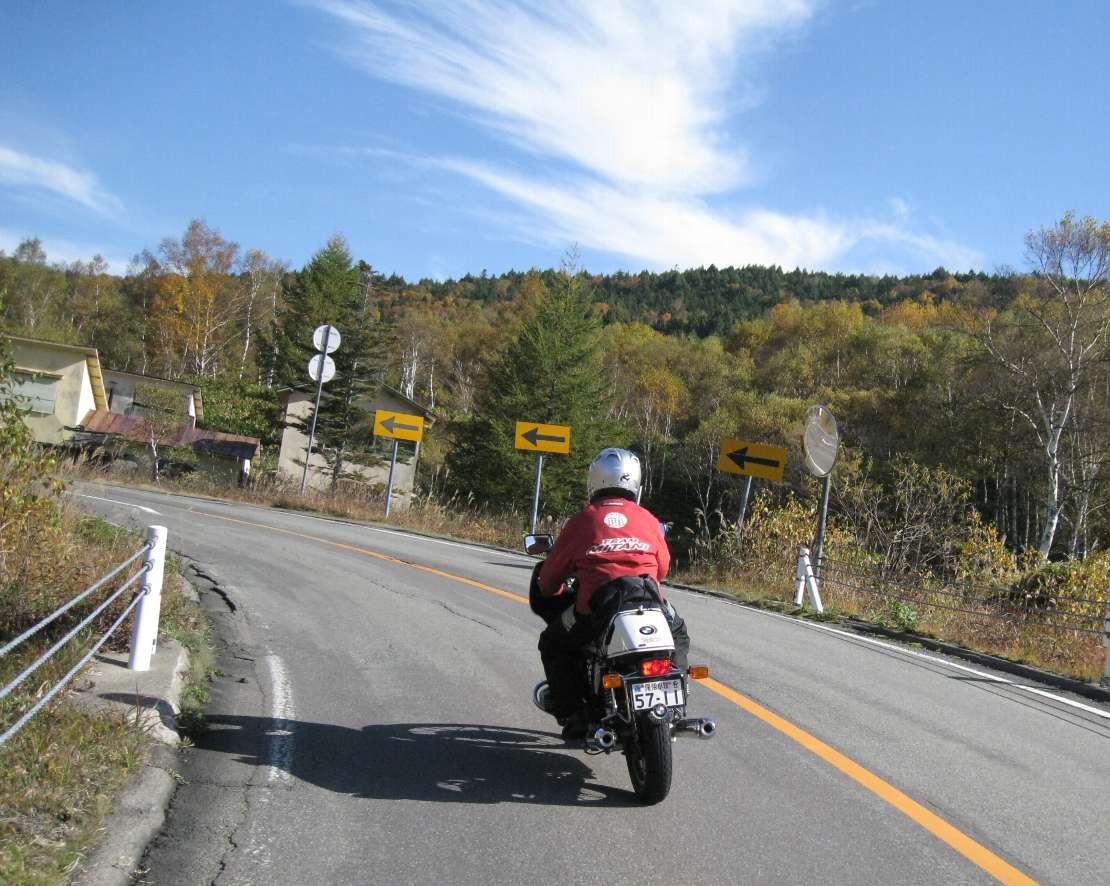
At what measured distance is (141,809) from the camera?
402 centimetres

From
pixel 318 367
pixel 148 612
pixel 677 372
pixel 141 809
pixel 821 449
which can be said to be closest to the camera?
pixel 141 809

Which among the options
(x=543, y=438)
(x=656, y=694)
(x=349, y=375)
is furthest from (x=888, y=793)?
(x=349, y=375)

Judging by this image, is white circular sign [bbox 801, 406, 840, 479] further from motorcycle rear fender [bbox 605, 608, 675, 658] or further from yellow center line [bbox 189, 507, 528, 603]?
motorcycle rear fender [bbox 605, 608, 675, 658]

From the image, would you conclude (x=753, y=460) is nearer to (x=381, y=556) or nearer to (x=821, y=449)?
(x=821, y=449)

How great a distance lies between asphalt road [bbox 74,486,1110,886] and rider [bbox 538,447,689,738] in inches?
21.3

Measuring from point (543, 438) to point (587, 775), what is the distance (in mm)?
17484

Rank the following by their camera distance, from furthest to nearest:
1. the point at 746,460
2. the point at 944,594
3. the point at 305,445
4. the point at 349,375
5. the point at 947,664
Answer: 1. the point at 305,445
2. the point at 349,375
3. the point at 746,460
4. the point at 944,594
5. the point at 947,664

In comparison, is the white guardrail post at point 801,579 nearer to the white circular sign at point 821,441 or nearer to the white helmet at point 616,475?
the white circular sign at point 821,441

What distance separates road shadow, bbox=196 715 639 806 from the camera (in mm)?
4742

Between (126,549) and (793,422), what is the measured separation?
52924mm

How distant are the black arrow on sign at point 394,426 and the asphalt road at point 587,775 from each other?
16219 millimetres

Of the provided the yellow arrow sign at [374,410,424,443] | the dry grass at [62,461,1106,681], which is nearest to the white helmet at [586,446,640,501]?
the dry grass at [62,461,1106,681]

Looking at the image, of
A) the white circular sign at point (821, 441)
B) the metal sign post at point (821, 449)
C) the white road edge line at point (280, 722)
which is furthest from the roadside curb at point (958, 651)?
the white road edge line at point (280, 722)

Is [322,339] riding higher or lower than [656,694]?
higher
